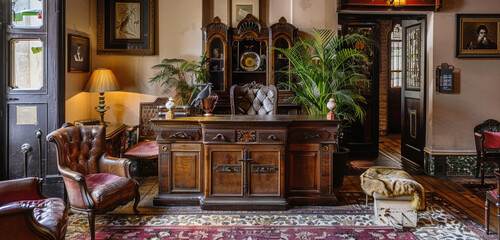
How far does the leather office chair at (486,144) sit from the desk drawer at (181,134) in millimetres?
3881

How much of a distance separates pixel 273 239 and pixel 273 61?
3344mm

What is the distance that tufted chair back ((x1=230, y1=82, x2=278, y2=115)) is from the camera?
5559 mm

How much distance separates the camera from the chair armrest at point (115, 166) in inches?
168

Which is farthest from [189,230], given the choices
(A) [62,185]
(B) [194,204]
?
(A) [62,185]

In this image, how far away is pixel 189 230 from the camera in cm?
394

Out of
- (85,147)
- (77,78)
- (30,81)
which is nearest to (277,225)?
(85,147)

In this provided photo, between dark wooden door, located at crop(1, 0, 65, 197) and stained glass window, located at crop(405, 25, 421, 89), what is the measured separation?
17.7 ft

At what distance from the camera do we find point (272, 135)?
443 centimetres

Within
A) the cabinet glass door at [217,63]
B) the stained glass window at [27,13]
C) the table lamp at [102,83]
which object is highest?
the stained glass window at [27,13]

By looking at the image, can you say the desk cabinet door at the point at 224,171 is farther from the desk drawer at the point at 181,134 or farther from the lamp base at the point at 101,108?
the lamp base at the point at 101,108

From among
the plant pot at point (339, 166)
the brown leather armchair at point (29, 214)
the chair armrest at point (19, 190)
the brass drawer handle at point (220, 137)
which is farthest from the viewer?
the plant pot at point (339, 166)

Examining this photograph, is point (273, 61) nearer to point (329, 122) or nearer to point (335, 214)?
point (329, 122)

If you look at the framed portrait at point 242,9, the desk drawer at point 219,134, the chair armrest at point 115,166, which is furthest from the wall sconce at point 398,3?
the chair armrest at point 115,166

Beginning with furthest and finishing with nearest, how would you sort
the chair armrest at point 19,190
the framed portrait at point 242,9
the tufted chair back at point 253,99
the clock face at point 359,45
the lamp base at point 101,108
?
the clock face at point 359,45
the framed portrait at point 242,9
the lamp base at point 101,108
the tufted chair back at point 253,99
the chair armrest at point 19,190
